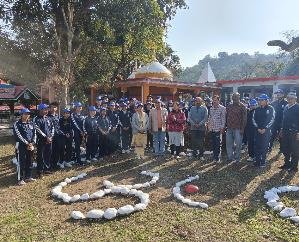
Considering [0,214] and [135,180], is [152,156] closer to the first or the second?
[135,180]

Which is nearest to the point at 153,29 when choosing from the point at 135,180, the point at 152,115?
the point at 152,115

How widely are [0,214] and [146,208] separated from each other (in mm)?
2813

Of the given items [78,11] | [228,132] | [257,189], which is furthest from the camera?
[78,11]

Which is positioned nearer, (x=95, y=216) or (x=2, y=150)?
(x=95, y=216)

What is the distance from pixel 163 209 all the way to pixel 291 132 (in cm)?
482

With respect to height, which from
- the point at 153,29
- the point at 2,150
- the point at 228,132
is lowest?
the point at 2,150

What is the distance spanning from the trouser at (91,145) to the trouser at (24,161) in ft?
8.78

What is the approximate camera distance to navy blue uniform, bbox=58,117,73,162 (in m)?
11.3

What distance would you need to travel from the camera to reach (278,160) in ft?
38.2

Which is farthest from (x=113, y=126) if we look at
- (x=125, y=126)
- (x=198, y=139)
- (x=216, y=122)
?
(x=216, y=122)

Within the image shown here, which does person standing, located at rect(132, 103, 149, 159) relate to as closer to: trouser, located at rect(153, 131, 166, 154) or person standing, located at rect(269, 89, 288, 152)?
trouser, located at rect(153, 131, 166, 154)

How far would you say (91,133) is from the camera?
12164mm

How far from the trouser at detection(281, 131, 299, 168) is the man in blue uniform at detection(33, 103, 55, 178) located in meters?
6.49

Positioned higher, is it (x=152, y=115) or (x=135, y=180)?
(x=152, y=115)
